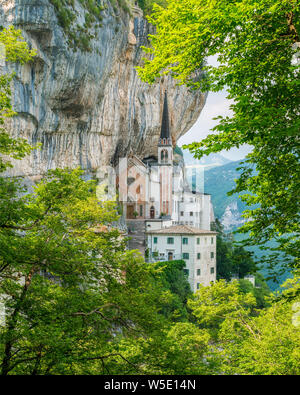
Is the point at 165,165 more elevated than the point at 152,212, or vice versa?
the point at 165,165

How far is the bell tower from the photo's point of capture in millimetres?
50781

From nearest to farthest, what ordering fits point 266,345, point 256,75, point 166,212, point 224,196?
1. point 256,75
2. point 266,345
3. point 166,212
4. point 224,196

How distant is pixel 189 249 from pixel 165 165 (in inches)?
765

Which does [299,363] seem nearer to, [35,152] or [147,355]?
[147,355]

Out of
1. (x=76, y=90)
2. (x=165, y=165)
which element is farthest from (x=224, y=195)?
(x=76, y=90)

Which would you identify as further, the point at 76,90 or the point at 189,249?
the point at 189,249

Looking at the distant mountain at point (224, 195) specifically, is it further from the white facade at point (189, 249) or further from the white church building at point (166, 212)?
the white facade at point (189, 249)

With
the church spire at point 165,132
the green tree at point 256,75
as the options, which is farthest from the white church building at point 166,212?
the green tree at point 256,75

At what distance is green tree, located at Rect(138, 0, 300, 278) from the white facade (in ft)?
98.8

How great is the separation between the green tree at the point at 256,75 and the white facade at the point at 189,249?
30.1m

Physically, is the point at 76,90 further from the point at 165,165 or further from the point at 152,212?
the point at 165,165

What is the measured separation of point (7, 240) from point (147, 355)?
10.9 feet

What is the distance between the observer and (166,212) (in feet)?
166
